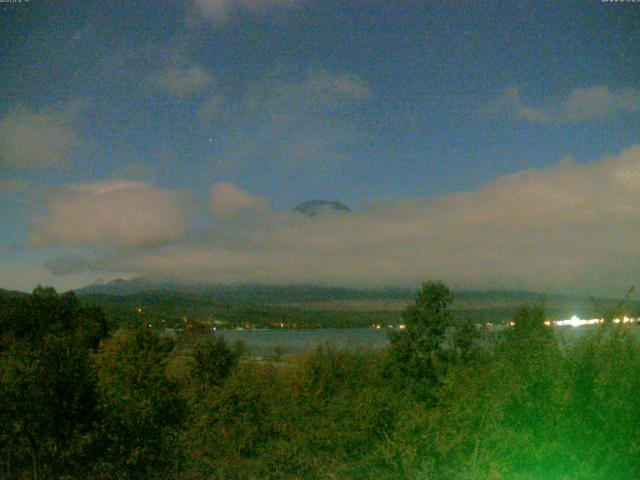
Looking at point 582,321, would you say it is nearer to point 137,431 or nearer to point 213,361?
point 137,431

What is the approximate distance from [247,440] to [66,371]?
637cm

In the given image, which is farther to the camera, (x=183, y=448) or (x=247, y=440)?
(x=247, y=440)

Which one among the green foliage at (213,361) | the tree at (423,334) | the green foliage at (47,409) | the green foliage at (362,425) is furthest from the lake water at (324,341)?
the green foliage at (47,409)

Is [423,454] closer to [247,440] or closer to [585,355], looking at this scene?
[585,355]

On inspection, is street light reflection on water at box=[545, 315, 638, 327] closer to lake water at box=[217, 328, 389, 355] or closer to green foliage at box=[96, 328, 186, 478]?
green foliage at box=[96, 328, 186, 478]

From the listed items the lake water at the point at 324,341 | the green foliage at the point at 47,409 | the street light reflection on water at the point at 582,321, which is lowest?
the lake water at the point at 324,341

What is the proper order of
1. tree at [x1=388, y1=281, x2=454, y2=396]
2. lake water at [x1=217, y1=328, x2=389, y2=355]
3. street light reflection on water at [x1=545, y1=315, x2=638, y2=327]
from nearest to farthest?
street light reflection on water at [x1=545, y1=315, x2=638, y2=327], tree at [x1=388, y1=281, x2=454, y2=396], lake water at [x1=217, y1=328, x2=389, y2=355]

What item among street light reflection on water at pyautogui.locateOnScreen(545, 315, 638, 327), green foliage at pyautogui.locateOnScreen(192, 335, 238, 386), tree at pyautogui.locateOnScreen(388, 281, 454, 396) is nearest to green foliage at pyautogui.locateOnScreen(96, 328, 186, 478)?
street light reflection on water at pyautogui.locateOnScreen(545, 315, 638, 327)

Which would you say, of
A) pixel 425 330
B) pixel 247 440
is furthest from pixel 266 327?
pixel 247 440

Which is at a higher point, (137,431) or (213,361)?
(137,431)

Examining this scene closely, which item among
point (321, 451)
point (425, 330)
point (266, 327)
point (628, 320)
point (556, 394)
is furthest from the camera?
point (266, 327)

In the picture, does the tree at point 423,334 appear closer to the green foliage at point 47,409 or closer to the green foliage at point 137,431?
the green foliage at point 137,431

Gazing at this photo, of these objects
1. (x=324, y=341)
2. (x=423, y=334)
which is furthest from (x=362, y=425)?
(x=423, y=334)

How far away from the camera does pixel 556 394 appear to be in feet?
26.4
